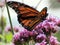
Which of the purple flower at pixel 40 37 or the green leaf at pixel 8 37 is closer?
the purple flower at pixel 40 37

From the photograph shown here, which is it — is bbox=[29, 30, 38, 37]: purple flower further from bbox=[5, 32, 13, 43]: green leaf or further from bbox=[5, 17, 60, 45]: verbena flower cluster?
bbox=[5, 32, 13, 43]: green leaf

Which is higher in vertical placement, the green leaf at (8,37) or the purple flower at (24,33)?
the green leaf at (8,37)

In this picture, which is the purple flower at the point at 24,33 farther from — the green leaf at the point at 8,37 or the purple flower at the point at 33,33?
the green leaf at the point at 8,37

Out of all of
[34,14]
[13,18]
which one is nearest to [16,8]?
[34,14]

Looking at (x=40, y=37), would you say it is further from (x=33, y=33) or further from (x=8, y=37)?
(x=8, y=37)

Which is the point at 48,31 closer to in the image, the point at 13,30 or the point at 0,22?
the point at 13,30

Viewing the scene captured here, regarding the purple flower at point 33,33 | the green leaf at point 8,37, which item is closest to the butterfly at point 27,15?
the purple flower at point 33,33
